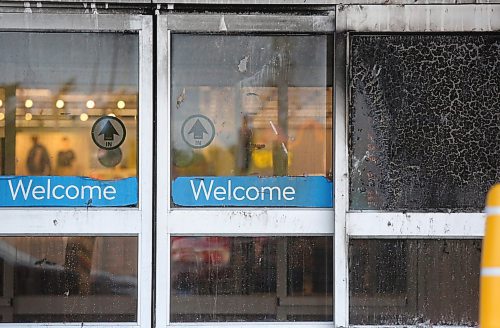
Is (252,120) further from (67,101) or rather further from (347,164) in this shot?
(67,101)

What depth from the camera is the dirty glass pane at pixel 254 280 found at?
5.94 metres

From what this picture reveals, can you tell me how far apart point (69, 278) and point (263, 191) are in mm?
1659

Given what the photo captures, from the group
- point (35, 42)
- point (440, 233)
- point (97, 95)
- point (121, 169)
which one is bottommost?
point (440, 233)

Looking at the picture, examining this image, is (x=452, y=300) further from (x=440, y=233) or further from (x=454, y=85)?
(x=454, y=85)

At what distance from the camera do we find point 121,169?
5934 mm

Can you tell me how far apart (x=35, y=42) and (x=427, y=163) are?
320 cm

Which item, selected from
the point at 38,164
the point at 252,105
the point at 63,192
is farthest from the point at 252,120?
the point at 38,164

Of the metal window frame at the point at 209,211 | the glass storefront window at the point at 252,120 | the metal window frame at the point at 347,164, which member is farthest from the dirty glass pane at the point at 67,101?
the metal window frame at the point at 347,164

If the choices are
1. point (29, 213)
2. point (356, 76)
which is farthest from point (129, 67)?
point (356, 76)

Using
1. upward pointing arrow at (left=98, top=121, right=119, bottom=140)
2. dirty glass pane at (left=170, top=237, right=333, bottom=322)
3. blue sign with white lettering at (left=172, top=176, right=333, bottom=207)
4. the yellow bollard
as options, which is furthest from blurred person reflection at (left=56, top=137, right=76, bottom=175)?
the yellow bollard

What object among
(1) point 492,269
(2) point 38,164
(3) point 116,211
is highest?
(2) point 38,164

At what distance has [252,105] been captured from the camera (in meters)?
6.02

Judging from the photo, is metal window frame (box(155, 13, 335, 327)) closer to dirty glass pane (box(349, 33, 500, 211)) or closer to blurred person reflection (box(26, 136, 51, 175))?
dirty glass pane (box(349, 33, 500, 211))

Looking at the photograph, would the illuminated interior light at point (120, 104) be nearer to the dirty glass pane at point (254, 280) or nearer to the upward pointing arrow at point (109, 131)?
the upward pointing arrow at point (109, 131)
